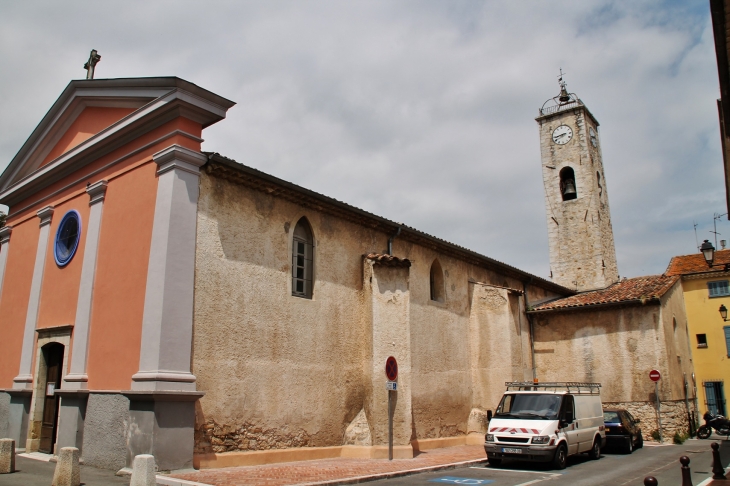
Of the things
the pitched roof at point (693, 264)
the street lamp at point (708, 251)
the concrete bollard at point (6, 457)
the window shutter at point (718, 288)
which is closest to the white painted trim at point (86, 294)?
the concrete bollard at point (6, 457)

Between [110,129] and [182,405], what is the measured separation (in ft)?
21.7

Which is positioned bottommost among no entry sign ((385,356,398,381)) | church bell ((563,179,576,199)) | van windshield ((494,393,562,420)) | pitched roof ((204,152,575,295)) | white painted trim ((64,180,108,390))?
van windshield ((494,393,562,420))

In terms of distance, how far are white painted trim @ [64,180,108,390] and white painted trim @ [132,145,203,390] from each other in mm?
2284

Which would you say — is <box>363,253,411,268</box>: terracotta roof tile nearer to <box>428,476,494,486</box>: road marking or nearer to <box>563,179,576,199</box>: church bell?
<box>428,476,494,486</box>: road marking

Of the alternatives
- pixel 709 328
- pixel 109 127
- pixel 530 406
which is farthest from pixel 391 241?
pixel 709 328

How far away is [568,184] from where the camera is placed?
2912 centimetres

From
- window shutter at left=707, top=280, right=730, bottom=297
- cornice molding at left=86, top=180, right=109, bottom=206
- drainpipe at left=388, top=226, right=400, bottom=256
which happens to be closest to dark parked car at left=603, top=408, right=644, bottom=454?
drainpipe at left=388, top=226, right=400, bottom=256

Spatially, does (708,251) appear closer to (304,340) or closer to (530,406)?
(530,406)

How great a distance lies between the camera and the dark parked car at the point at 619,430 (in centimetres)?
1534

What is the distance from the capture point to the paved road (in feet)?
33.6

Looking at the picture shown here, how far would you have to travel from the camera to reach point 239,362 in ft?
37.3

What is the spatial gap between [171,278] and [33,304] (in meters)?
6.06

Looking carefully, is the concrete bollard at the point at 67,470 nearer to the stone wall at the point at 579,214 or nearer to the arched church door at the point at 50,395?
the arched church door at the point at 50,395

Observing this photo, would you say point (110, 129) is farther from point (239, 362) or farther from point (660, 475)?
point (660, 475)
